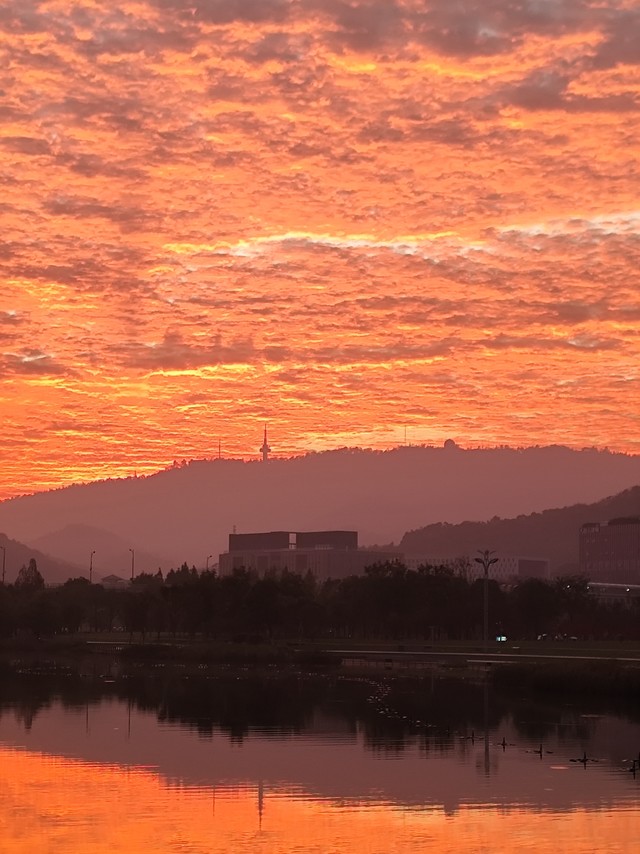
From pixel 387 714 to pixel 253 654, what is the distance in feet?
233

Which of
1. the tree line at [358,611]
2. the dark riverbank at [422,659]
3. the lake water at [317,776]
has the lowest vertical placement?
the lake water at [317,776]

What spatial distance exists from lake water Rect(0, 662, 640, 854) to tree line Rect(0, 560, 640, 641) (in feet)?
293

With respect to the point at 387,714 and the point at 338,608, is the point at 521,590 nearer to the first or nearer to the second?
the point at 338,608

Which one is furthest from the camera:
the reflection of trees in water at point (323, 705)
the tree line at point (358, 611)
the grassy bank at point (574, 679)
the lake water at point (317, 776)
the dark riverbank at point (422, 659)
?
the tree line at point (358, 611)

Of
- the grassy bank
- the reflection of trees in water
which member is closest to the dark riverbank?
the grassy bank

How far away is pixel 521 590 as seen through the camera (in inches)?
7333

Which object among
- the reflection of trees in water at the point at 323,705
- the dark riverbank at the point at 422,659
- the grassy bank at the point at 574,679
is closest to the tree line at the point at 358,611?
the dark riverbank at the point at 422,659

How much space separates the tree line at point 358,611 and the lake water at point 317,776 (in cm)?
8936

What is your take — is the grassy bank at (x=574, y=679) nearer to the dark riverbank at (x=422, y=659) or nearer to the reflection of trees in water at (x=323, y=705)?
the dark riverbank at (x=422, y=659)

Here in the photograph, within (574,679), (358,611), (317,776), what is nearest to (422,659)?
(574,679)

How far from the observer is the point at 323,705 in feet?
253

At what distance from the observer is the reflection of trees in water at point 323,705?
201ft

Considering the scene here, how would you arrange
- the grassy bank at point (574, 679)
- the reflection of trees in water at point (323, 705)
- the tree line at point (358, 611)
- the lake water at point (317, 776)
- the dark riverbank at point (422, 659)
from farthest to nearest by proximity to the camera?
the tree line at point (358, 611), the dark riverbank at point (422, 659), the grassy bank at point (574, 679), the reflection of trees in water at point (323, 705), the lake water at point (317, 776)

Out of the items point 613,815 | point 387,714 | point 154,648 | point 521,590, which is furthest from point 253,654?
point 613,815
